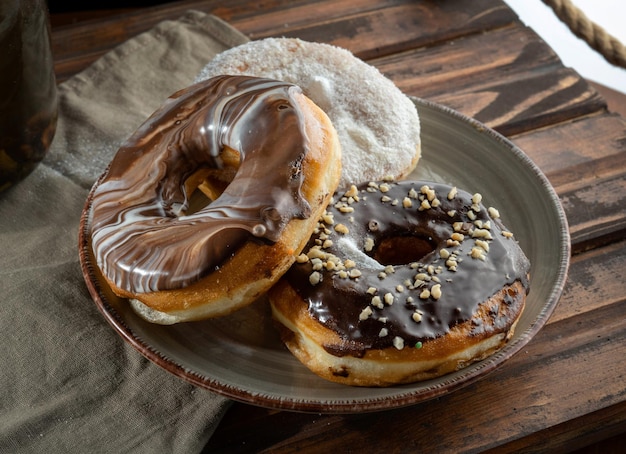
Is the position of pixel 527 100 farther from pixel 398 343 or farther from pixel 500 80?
pixel 398 343

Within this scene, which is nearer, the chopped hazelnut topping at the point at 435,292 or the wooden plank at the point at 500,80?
the chopped hazelnut topping at the point at 435,292

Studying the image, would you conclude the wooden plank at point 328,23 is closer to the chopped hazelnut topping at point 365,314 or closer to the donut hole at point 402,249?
the donut hole at point 402,249

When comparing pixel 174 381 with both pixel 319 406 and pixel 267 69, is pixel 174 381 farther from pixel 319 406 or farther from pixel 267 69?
pixel 267 69

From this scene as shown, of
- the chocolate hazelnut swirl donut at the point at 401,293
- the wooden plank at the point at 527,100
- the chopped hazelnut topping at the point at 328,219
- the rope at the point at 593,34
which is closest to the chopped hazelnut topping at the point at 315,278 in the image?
the chocolate hazelnut swirl donut at the point at 401,293

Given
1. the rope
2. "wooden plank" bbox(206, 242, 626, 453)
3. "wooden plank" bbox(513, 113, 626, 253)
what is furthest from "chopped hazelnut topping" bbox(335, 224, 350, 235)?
the rope

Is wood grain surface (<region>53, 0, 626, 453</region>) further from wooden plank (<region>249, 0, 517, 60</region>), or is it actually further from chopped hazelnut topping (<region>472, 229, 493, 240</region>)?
chopped hazelnut topping (<region>472, 229, 493, 240</region>)

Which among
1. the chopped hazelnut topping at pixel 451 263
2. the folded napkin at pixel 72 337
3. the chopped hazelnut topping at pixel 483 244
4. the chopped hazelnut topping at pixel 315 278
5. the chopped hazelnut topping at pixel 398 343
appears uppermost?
the chopped hazelnut topping at pixel 483 244
